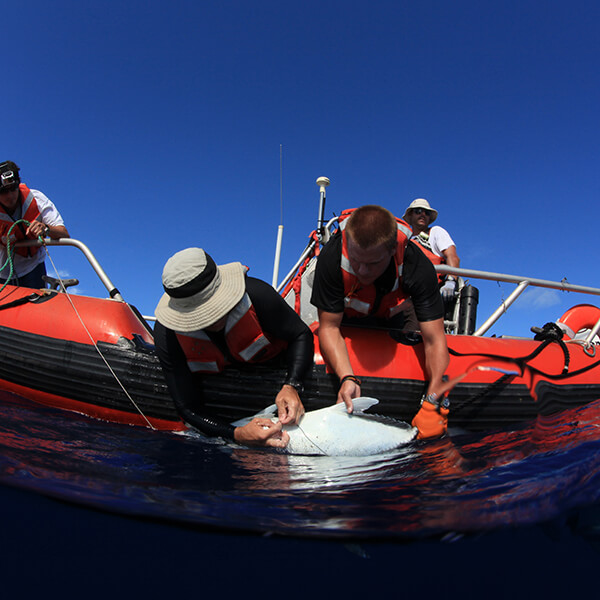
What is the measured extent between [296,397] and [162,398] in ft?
2.96

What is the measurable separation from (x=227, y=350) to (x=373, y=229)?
42.4 inches

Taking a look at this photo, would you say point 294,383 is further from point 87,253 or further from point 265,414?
point 87,253

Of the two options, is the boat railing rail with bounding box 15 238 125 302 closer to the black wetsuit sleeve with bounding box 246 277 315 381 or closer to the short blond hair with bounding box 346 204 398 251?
the black wetsuit sleeve with bounding box 246 277 315 381

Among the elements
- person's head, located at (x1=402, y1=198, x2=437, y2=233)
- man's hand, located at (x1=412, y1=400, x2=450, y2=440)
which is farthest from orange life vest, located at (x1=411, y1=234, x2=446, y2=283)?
man's hand, located at (x1=412, y1=400, x2=450, y2=440)

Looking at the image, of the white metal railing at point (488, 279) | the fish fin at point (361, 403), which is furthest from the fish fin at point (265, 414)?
the white metal railing at point (488, 279)

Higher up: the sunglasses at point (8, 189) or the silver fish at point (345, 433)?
the sunglasses at point (8, 189)

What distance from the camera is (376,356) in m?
2.59

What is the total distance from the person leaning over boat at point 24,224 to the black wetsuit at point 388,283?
2.53 m

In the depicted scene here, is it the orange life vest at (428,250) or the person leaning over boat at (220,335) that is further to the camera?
the orange life vest at (428,250)

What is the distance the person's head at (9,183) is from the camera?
10.9ft

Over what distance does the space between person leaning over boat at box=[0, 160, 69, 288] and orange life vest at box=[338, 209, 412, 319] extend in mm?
2658

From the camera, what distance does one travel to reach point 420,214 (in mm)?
4332

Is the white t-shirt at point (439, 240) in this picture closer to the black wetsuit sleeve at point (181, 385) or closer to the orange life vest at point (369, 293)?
the orange life vest at point (369, 293)

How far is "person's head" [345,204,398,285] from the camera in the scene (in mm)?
2102
